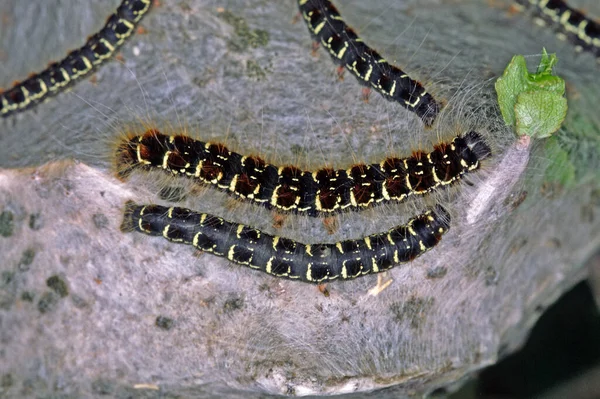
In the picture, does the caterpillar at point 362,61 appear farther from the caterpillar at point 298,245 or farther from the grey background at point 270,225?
the caterpillar at point 298,245

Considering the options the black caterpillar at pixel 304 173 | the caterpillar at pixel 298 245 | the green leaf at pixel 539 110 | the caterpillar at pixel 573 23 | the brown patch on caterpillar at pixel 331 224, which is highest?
the caterpillar at pixel 573 23

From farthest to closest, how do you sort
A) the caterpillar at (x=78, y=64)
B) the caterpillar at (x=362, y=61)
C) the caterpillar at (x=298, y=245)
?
the caterpillar at (x=78, y=64)
the caterpillar at (x=362, y=61)
the caterpillar at (x=298, y=245)

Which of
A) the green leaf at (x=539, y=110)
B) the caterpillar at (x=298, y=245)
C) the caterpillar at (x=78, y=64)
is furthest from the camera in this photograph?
the caterpillar at (x=78, y=64)

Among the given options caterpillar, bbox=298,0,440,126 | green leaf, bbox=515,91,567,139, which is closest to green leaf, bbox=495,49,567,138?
green leaf, bbox=515,91,567,139

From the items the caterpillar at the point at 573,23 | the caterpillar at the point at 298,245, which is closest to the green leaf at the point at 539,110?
the caterpillar at the point at 298,245

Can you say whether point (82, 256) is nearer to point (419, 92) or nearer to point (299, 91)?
point (299, 91)

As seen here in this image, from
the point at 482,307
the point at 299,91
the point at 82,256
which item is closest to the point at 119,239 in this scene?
the point at 82,256

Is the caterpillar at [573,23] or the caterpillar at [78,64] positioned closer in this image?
the caterpillar at [78,64]
